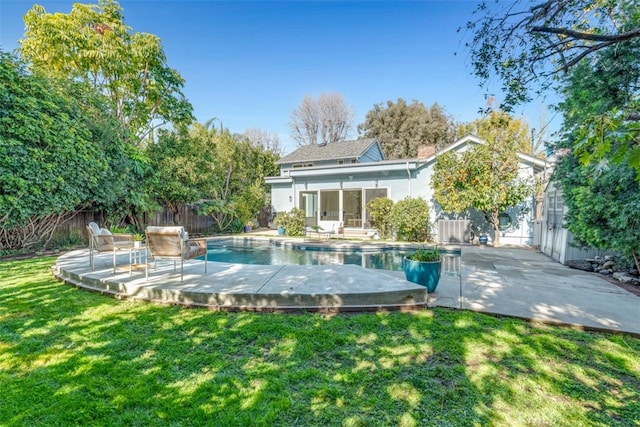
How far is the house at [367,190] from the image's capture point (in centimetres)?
1216

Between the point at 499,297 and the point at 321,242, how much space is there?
8069 millimetres

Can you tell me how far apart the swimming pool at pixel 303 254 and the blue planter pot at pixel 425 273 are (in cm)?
320

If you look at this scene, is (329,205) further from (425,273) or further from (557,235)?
(425,273)

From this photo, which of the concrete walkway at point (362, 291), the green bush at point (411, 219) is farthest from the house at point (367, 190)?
the concrete walkway at point (362, 291)

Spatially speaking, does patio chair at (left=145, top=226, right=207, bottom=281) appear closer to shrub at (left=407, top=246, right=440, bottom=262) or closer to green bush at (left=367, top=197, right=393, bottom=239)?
shrub at (left=407, top=246, right=440, bottom=262)

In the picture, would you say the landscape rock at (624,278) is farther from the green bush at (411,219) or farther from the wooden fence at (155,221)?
the wooden fence at (155,221)

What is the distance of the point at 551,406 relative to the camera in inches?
90.4

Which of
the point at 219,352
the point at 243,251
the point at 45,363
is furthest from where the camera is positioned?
the point at 243,251

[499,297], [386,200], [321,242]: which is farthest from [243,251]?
[499,297]

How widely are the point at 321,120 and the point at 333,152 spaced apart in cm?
1216

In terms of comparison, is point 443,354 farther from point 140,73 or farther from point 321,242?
point 140,73

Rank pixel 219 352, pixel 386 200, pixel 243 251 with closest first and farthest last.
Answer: pixel 219 352 → pixel 243 251 → pixel 386 200

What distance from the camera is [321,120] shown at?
3209 cm

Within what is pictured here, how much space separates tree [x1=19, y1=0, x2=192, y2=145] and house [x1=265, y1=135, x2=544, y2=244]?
7034 mm
